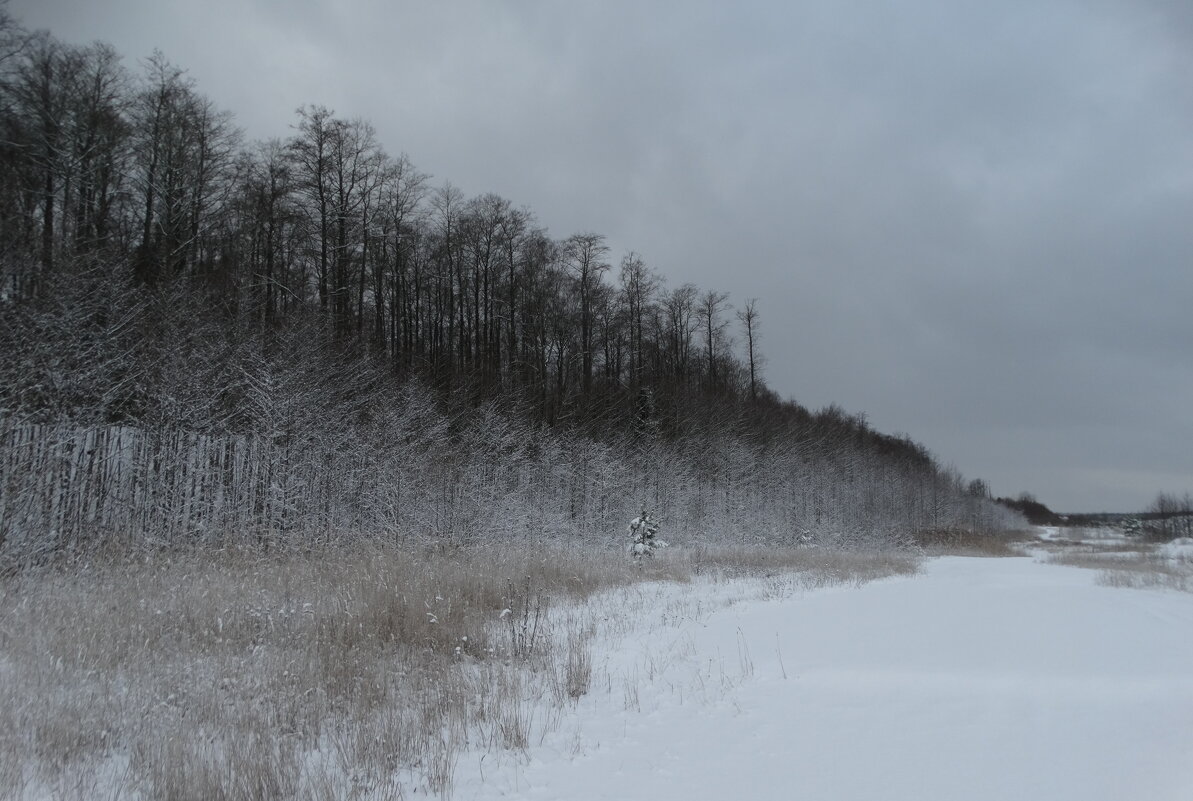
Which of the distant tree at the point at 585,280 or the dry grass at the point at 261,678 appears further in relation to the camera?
the distant tree at the point at 585,280

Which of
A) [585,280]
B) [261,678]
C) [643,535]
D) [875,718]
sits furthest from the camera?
[585,280]

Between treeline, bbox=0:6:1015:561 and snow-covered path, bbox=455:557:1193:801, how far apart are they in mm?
8458

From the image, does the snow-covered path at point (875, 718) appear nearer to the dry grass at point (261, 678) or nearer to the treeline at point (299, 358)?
the dry grass at point (261, 678)

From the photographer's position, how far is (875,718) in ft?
16.6

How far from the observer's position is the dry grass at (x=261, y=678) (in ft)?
12.8

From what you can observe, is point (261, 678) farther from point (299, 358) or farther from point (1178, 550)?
point (1178, 550)

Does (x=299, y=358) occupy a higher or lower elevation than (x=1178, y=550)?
higher

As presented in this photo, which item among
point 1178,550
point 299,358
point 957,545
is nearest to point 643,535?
point 299,358

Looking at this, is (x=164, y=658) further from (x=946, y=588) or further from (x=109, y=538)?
(x=946, y=588)

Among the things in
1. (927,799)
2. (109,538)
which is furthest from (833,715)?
(109,538)

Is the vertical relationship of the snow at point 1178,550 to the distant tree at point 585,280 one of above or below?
below

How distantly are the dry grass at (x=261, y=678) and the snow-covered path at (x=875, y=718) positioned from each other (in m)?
0.52

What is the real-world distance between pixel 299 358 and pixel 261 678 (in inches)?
548

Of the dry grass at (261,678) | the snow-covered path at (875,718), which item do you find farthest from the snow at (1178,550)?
the dry grass at (261,678)
